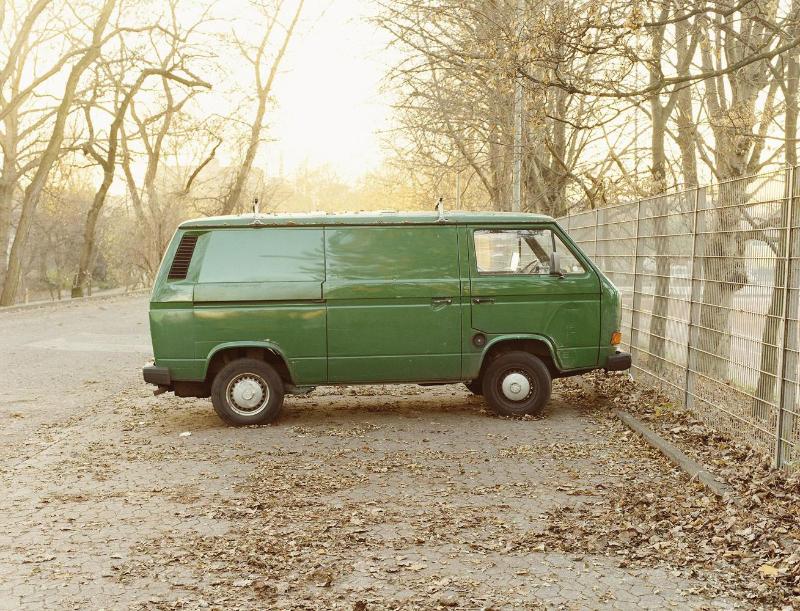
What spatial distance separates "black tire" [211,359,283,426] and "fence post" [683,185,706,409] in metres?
4.19

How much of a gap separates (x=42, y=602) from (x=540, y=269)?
6754mm

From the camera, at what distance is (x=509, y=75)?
11.1m

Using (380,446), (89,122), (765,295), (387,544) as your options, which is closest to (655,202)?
(765,295)

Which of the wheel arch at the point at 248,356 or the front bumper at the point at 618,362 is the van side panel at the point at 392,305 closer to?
the wheel arch at the point at 248,356

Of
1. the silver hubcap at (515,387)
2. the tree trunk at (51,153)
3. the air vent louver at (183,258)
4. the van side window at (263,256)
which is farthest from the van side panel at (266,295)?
the tree trunk at (51,153)

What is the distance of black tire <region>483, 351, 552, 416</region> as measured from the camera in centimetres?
1044

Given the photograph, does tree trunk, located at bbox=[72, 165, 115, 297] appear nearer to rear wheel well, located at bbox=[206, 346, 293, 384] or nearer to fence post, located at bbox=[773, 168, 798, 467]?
rear wheel well, located at bbox=[206, 346, 293, 384]

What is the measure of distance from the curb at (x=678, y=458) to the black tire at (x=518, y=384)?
89 centimetres

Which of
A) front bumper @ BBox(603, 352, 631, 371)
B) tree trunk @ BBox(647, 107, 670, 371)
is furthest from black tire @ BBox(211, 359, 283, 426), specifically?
tree trunk @ BBox(647, 107, 670, 371)

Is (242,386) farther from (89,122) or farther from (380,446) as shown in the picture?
(89,122)

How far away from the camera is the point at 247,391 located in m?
10.2

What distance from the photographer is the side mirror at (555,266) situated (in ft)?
34.0

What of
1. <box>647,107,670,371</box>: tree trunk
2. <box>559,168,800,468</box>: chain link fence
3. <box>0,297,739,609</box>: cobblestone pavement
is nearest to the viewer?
<box>0,297,739,609</box>: cobblestone pavement

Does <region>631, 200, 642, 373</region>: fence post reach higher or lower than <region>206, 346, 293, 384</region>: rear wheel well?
higher
